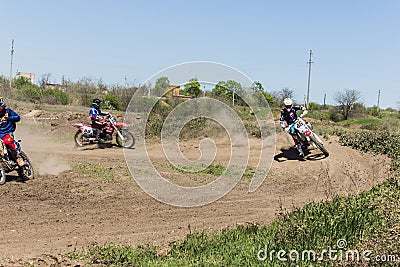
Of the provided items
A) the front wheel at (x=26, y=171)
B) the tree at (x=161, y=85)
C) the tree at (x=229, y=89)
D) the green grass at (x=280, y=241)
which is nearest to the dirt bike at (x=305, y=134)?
the tree at (x=229, y=89)

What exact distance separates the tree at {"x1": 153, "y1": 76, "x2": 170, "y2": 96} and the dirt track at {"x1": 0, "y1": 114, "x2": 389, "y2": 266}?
91.5 inches

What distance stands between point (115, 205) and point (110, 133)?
28.8 feet

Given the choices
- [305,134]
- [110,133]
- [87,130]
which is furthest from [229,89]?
[87,130]

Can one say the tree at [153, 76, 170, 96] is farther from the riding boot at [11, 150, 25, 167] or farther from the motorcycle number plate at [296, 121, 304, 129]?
the motorcycle number plate at [296, 121, 304, 129]

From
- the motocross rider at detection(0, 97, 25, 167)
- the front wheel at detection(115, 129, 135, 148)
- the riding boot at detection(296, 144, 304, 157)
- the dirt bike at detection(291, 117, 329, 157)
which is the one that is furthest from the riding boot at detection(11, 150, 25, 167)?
the riding boot at detection(296, 144, 304, 157)

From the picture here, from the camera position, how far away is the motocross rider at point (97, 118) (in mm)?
17422

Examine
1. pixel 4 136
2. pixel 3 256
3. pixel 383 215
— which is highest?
pixel 4 136

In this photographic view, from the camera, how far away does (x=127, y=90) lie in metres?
30.2

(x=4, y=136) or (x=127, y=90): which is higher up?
(x=127, y=90)

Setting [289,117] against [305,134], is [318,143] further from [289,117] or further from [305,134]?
[289,117]

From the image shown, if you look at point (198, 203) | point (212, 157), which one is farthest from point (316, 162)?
point (198, 203)

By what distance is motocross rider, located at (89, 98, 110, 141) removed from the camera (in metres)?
17.4

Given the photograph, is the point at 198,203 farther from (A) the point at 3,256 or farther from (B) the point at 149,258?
(A) the point at 3,256

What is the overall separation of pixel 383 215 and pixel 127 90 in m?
24.5
